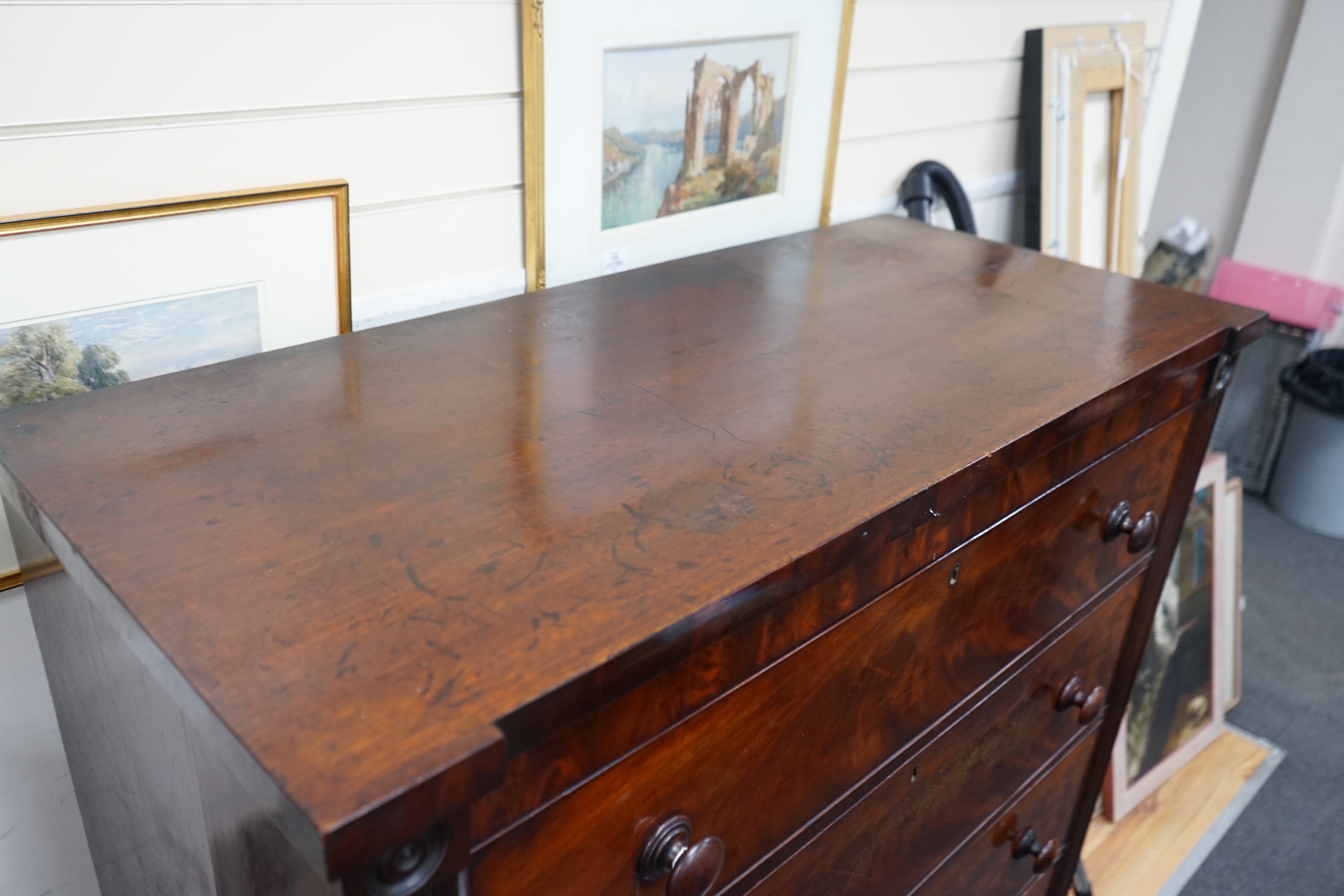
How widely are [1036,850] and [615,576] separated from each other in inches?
34.9

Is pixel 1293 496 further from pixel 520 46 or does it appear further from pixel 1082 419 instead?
pixel 520 46

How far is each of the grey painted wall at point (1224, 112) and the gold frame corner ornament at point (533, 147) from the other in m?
2.92

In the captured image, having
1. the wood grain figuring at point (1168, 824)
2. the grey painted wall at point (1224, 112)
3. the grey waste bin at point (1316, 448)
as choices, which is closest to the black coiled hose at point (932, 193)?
the wood grain figuring at point (1168, 824)

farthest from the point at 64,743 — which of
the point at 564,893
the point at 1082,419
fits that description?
the point at 1082,419

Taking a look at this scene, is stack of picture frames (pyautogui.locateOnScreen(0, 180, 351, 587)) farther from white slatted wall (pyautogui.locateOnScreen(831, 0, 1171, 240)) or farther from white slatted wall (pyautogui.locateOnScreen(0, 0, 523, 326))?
white slatted wall (pyautogui.locateOnScreen(831, 0, 1171, 240))

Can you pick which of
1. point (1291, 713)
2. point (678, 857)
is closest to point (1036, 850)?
point (678, 857)

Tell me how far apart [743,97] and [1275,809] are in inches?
67.0

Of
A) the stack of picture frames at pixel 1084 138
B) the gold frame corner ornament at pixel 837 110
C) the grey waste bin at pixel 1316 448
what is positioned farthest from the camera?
the grey waste bin at pixel 1316 448

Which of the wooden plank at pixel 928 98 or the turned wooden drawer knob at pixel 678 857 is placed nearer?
the turned wooden drawer knob at pixel 678 857

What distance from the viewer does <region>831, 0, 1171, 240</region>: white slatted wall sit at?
1.44m

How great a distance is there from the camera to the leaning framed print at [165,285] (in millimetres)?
787

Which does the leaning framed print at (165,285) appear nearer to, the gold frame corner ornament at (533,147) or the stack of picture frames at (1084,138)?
the gold frame corner ornament at (533,147)

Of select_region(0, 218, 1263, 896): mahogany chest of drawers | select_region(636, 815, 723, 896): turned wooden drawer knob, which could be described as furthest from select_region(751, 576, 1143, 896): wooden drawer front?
select_region(636, 815, 723, 896): turned wooden drawer knob

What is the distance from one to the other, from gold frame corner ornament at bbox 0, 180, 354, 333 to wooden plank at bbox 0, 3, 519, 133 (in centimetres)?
7
